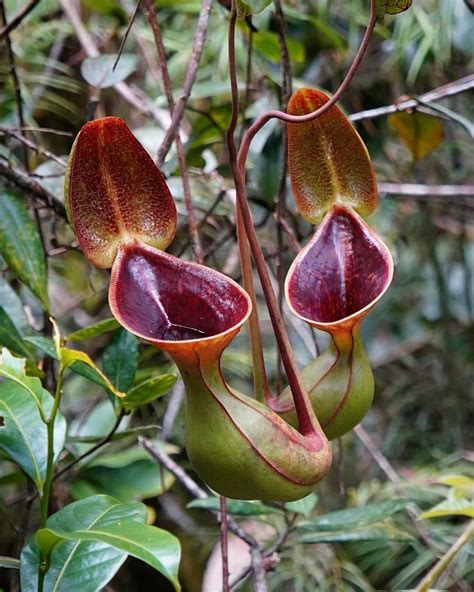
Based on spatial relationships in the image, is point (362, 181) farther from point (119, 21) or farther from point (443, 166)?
point (443, 166)

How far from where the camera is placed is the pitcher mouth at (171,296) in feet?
2.06

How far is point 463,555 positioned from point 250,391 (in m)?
0.73

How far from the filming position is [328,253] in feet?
2.51

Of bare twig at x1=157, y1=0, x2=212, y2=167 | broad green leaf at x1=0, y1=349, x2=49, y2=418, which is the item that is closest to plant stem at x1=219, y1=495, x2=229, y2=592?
broad green leaf at x1=0, y1=349, x2=49, y2=418

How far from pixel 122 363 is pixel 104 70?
46 centimetres

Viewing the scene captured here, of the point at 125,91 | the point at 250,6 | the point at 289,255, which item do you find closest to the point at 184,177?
the point at 250,6

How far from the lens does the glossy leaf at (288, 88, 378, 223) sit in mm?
789

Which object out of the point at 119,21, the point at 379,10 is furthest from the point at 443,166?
the point at 379,10

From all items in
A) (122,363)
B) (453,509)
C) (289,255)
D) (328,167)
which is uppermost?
(328,167)

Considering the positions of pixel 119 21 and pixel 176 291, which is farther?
pixel 119 21

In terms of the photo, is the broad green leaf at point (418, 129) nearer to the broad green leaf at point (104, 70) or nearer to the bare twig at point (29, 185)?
the broad green leaf at point (104, 70)

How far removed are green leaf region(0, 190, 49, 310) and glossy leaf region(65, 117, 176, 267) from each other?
0.22m

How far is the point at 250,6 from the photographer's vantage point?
62cm

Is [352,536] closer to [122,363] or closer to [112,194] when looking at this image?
[122,363]
